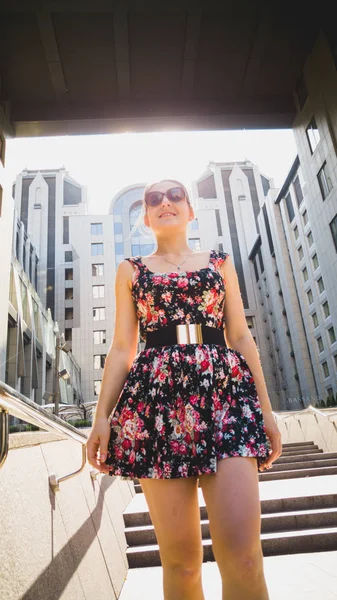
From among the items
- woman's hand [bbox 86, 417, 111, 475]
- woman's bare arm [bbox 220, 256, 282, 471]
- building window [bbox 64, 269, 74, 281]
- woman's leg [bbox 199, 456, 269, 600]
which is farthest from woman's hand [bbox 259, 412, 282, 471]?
building window [bbox 64, 269, 74, 281]

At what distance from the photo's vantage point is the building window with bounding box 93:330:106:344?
4134cm

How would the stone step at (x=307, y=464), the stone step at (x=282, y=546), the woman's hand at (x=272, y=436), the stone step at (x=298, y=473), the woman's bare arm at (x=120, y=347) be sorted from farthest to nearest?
1. the stone step at (x=307, y=464)
2. the stone step at (x=298, y=473)
3. the stone step at (x=282, y=546)
4. the woman's bare arm at (x=120, y=347)
5. the woman's hand at (x=272, y=436)

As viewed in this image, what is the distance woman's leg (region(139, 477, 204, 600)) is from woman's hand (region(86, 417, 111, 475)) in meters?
0.26

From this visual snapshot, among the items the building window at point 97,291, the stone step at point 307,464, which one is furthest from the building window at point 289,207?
the stone step at point 307,464

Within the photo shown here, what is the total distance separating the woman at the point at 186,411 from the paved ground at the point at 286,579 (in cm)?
220

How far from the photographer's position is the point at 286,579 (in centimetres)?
Answer: 376

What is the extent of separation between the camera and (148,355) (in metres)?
1.96

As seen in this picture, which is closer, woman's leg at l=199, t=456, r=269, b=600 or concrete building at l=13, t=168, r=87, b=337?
woman's leg at l=199, t=456, r=269, b=600

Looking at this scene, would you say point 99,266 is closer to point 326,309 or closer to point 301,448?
point 326,309

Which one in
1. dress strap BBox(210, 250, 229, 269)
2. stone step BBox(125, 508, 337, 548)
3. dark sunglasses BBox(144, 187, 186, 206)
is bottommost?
stone step BBox(125, 508, 337, 548)

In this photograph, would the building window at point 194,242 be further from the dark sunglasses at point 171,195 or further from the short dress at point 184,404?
the short dress at point 184,404

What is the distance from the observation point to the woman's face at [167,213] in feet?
7.73

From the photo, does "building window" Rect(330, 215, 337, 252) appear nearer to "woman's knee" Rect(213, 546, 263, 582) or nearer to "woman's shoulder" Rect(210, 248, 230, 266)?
"woman's shoulder" Rect(210, 248, 230, 266)

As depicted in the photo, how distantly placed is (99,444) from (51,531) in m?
0.87
